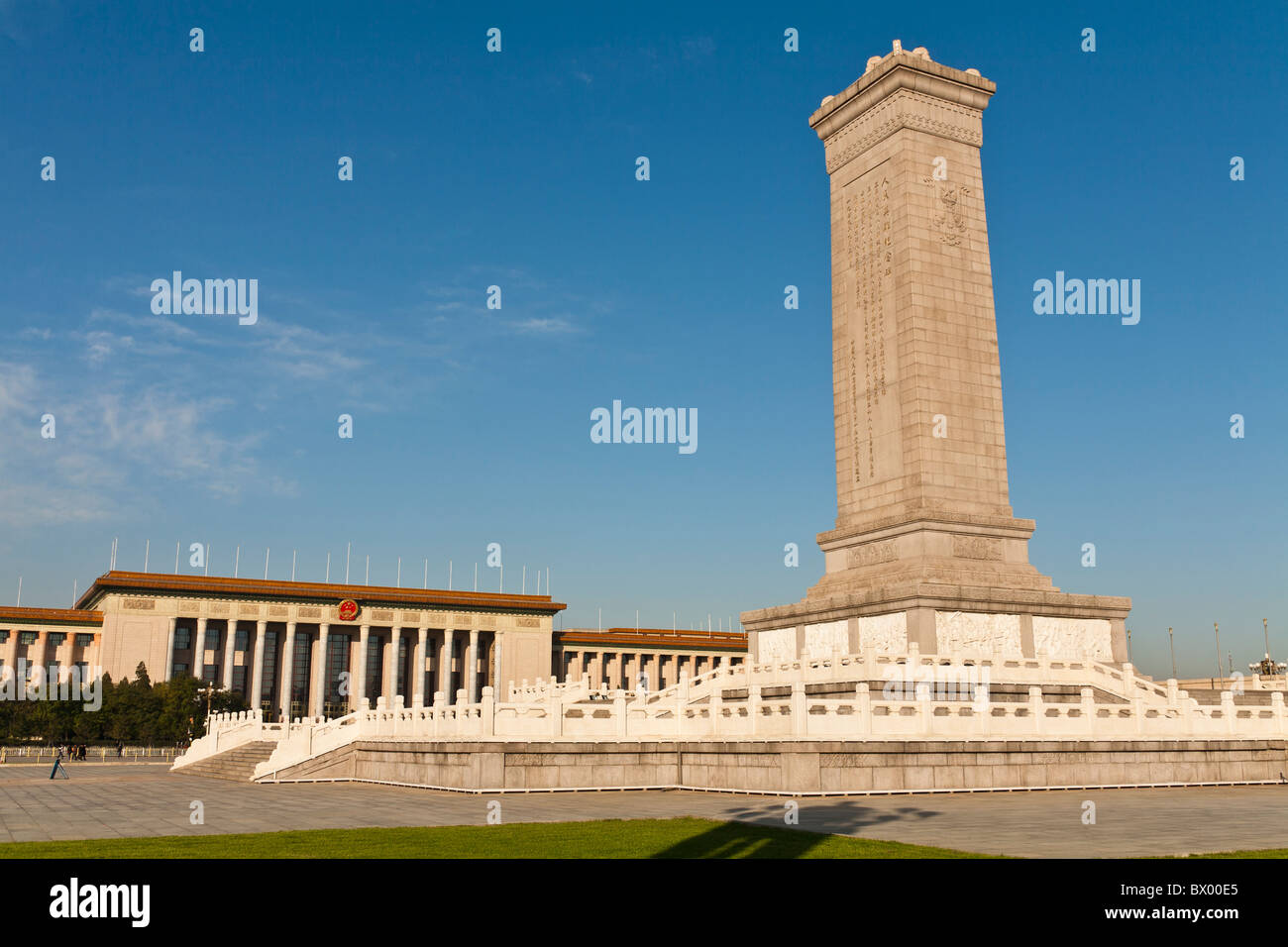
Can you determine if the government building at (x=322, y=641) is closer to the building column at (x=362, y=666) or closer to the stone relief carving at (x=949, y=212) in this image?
the building column at (x=362, y=666)

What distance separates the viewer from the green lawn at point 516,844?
1143cm

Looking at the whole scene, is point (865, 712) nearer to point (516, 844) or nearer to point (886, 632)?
point (516, 844)

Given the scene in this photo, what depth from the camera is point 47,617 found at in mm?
90438

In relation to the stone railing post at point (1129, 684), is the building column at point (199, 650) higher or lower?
higher

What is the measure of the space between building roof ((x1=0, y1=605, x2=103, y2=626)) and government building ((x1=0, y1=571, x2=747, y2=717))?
0.08 m

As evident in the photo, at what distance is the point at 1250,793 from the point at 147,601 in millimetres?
82882

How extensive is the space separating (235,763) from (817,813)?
2279 cm

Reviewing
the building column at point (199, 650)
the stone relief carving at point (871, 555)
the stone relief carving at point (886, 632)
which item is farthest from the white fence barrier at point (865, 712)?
the building column at point (199, 650)

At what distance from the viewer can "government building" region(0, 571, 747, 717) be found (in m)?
88.0

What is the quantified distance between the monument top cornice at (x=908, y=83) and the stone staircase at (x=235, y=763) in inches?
1198

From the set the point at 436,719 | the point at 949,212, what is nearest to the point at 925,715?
the point at 436,719

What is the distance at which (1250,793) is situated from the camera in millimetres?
22125

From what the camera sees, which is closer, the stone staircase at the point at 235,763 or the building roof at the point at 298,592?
the stone staircase at the point at 235,763
